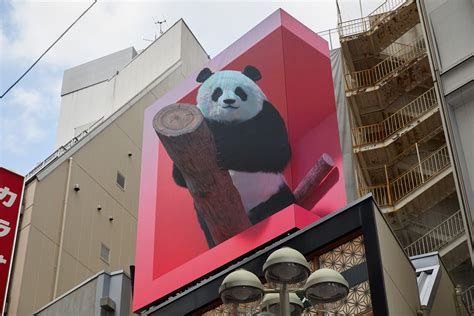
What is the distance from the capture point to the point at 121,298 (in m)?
21.1

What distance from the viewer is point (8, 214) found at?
24453 millimetres

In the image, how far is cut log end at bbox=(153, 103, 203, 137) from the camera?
31797 millimetres

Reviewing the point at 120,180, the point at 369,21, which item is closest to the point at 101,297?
the point at 120,180

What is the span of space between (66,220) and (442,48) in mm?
16324

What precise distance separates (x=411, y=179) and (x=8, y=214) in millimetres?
15163

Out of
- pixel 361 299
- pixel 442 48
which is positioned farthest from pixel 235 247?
pixel 361 299

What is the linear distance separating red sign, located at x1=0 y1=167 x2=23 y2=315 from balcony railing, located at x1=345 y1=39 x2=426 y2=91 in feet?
50.2

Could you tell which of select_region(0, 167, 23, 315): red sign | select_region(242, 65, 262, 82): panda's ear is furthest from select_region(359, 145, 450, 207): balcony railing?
select_region(0, 167, 23, 315): red sign

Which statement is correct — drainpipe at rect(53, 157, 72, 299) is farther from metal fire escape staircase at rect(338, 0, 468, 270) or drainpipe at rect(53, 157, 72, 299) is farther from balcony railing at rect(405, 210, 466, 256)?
balcony railing at rect(405, 210, 466, 256)

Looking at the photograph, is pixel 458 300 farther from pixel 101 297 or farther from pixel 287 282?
pixel 101 297

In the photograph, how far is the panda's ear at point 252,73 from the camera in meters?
31.3

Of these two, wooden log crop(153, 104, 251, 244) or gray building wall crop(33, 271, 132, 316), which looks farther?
wooden log crop(153, 104, 251, 244)

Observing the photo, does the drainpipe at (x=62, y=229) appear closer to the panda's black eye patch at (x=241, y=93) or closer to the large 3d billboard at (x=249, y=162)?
the large 3d billboard at (x=249, y=162)

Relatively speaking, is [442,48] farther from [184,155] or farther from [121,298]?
[184,155]
